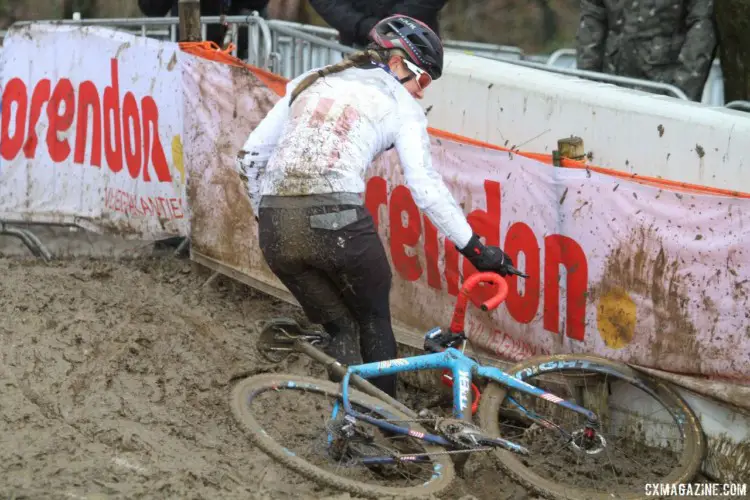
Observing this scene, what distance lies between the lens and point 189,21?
28.1 ft

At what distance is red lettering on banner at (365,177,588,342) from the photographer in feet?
20.1

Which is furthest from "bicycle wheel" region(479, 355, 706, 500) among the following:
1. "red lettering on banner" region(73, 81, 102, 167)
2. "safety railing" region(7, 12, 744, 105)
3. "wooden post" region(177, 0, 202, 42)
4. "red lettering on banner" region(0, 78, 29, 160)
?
"red lettering on banner" region(0, 78, 29, 160)

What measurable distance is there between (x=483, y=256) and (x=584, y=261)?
0.82 m

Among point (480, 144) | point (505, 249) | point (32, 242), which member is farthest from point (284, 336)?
point (32, 242)

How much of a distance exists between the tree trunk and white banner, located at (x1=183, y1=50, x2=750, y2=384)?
2.25 meters

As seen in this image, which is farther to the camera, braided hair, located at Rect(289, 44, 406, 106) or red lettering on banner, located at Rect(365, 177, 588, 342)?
red lettering on banner, located at Rect(365, 177, 588, 342)

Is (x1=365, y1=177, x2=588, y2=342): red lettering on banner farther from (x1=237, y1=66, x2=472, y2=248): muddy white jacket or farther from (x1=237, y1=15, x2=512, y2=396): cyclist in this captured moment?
(x1=237, y1=66, x2=472, y2=248): muddy white jacket

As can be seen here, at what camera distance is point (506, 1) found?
54.9 ft

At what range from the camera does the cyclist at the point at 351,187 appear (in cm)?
553

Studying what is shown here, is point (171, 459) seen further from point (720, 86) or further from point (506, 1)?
point (506, 1)

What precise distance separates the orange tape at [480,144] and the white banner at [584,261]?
0.03 m

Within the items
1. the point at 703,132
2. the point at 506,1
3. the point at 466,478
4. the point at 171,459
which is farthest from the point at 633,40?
the point at 506,1

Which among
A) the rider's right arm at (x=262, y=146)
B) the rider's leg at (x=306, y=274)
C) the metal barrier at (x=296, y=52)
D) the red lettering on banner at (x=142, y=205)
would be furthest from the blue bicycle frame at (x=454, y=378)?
the red lettering on banner at (x=142, y=205)

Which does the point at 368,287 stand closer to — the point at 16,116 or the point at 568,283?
the point at 568,283
